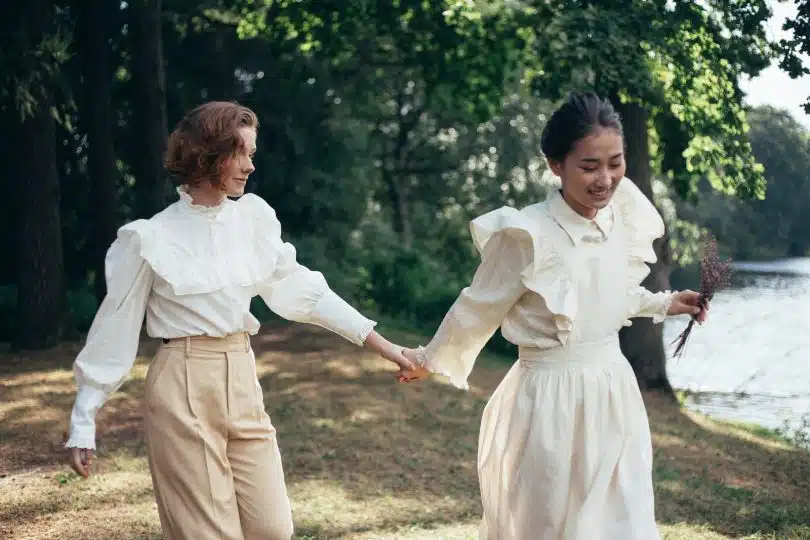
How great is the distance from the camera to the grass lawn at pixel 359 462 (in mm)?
6082

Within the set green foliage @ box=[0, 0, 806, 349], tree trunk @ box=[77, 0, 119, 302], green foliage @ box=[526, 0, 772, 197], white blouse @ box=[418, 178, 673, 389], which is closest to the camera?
white blouse @ box=[418, 178, 673, 389]

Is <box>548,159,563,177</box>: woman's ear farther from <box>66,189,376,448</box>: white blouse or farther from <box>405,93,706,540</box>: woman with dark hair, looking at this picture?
<box>66,189,376,448</box>: white blouse

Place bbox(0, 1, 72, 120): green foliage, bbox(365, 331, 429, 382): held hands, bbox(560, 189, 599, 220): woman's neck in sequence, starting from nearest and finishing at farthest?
1. bbox(560, 189, 599, 220): woman's neck
2. bbox(365, 331, 429, 382): held hands
3. bbox(0, 1, 72, 120): green foliage

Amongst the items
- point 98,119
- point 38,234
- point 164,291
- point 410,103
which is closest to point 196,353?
point 164,291

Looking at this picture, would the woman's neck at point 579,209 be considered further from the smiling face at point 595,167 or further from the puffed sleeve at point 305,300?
the puffed sleeve at point 305,300

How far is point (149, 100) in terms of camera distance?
12.3 metres

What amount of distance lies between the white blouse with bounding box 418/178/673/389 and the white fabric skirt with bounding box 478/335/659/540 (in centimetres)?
10

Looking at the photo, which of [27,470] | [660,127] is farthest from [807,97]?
[660,127]

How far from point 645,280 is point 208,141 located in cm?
924

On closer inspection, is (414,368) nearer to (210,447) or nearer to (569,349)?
(569,349)

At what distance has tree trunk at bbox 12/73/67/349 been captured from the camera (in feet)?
39.1

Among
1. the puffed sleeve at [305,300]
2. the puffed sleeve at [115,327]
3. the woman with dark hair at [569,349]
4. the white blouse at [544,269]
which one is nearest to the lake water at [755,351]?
the white blouse at [544,269]

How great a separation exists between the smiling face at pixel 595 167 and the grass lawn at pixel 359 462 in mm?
2842

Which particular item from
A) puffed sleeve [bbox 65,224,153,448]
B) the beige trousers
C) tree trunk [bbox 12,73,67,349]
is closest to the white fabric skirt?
the beige trousers
